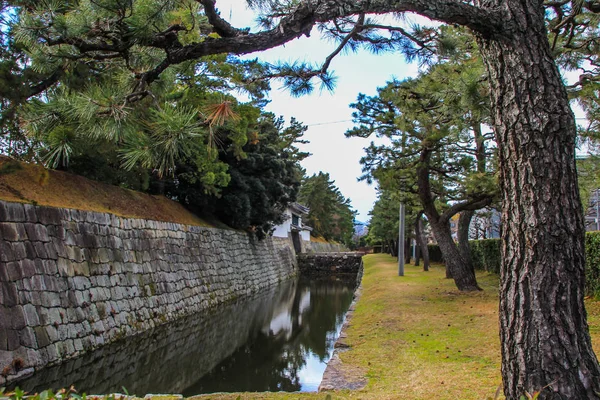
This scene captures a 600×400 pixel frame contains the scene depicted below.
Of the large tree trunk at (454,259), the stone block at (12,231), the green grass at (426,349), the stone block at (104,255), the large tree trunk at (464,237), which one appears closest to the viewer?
the green grass at (426,349)

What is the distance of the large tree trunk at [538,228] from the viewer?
2217 millimetres

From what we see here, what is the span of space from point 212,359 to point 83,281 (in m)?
2.56

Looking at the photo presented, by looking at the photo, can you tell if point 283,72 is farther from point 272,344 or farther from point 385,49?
point 272,344

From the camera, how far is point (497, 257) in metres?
14.6

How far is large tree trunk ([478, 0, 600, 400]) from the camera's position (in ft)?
7.27

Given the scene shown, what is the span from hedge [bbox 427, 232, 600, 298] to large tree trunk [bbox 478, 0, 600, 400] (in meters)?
6.43

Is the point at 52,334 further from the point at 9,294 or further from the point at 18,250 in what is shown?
the point at 18,250

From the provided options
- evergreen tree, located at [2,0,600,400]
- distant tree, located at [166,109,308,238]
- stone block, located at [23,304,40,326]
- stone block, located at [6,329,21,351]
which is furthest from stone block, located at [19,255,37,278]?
distant tree, located at [166,109,308,238]

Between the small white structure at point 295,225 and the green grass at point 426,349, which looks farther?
the small white structure at point 295,225

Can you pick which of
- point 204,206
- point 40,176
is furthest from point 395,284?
point 40,176

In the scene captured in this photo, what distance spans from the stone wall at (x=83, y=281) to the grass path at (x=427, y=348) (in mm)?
3617

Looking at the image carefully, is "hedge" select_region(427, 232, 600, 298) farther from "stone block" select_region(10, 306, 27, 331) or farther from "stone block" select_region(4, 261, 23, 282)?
"stone block" select_region(4, 261, 23, 282)

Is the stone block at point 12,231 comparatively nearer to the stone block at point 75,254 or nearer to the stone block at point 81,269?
the stone block at point 75,254

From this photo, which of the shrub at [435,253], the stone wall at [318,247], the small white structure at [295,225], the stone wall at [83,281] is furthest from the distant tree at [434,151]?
the stone wall at [318,247]
